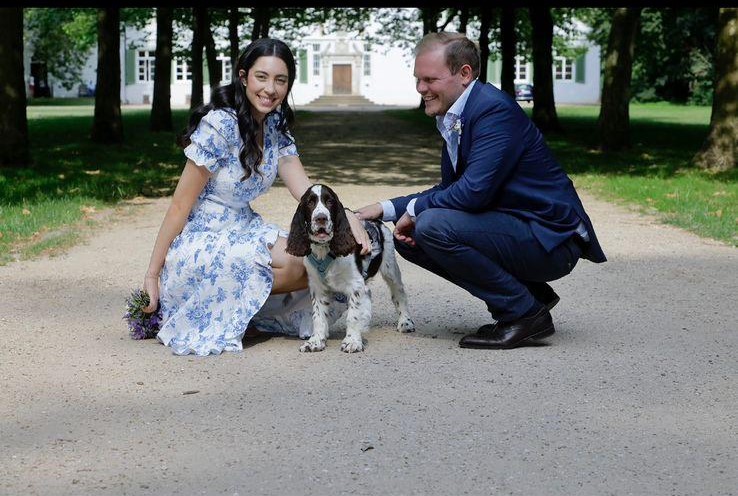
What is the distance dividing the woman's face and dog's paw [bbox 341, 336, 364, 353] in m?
1.40

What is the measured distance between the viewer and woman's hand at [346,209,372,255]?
20.7 ft

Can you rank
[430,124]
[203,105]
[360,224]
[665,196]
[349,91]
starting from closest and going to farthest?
[360,224]
[203,105]
[665,196]
[430,124]
[349,91]

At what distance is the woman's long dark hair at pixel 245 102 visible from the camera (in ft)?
21.6

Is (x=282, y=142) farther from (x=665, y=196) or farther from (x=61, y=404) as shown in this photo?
(x=665, y=196)

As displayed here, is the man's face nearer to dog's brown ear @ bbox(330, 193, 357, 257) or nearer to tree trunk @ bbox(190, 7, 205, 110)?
dog's brown ear @ bbox(330, 193, 357, 257)

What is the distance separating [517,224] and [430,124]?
32102mm

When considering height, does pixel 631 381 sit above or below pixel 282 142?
below

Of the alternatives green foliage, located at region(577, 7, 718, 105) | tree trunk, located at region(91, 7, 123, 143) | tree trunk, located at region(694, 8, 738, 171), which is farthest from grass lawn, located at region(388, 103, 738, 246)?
green foliage, located at region(577, 7, 718, 105)

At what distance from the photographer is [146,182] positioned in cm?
1712

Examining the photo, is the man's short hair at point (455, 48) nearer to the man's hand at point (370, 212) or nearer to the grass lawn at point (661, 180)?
the man's hand at point (370, 212)

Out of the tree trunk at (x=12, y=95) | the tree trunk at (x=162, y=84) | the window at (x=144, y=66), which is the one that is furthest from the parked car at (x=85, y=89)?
the tree trunk at (x=12, y=95)

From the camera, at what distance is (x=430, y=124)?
38.4 m

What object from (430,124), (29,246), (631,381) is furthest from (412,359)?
(430,124)

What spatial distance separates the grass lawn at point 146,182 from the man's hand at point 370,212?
4.63m
